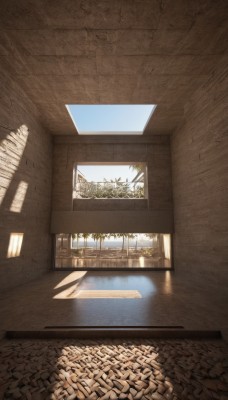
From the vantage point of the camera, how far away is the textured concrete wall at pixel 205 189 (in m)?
5.54

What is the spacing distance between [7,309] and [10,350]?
5.03 feet

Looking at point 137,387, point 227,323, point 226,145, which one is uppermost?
point 226,145

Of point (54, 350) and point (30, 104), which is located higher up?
point (30, 104)

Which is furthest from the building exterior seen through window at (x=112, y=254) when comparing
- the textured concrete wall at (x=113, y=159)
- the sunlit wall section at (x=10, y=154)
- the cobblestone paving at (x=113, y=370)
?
the cobblestone paving at (x=113, y=370)

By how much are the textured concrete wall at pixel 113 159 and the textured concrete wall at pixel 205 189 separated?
102cm

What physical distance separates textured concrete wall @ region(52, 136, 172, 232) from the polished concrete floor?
378 centimetres

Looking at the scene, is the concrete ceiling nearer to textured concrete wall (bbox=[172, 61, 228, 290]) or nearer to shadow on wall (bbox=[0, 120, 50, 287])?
textured concrete wall (bbox=[172, 61, 228, 290])

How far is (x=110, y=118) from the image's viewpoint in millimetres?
8656

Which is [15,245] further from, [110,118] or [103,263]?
[110,118]

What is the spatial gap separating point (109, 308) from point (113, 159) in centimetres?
670

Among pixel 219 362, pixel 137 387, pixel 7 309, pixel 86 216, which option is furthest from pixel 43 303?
pixel 86 216

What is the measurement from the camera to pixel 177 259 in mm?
8727

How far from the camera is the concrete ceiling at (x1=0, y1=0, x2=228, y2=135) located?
4234 millimetres

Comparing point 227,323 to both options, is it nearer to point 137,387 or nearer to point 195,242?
point 137,387
